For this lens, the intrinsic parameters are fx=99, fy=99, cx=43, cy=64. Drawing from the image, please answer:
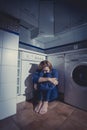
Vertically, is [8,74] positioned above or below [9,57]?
below

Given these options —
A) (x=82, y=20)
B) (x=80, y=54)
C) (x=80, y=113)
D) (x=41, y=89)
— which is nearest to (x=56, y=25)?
(x=82, y=20)

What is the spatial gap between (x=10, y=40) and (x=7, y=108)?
765 millimetres

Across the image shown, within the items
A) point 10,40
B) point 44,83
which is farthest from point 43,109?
point 10,40

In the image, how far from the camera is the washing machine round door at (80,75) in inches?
53.5

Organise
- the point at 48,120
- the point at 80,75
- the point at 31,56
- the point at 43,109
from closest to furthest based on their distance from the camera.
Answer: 1. the point at 48,120
2. the point at 43,109
3. the point at 80,75
4. the point at 31,56

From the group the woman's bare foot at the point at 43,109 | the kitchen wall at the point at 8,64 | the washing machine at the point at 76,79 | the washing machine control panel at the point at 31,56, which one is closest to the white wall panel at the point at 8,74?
the kitchen wall at the point at 8,64

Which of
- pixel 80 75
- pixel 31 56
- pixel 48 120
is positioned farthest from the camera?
pixel 31 56

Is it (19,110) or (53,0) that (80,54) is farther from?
(53,0)

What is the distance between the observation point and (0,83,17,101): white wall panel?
1.07m

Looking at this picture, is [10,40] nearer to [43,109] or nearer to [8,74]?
[8,74]

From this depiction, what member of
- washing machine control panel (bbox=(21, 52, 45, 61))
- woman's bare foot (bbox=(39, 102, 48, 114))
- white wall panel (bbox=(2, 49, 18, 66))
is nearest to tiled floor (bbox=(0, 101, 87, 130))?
woman's bare foot (bbox=(39, 102, 48, 114))

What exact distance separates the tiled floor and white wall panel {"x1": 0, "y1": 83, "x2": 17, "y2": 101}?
23 centimetres

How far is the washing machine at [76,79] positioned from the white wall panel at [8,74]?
0.82 meters

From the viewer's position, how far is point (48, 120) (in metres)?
1.05
